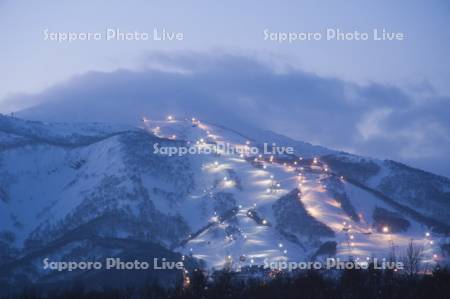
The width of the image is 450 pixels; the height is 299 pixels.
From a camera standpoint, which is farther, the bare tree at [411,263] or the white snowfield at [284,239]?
the white snowfield at [284,239]

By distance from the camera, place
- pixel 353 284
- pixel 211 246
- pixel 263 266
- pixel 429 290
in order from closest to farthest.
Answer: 1. pixel 429 290
2. pixel 353 284
3. pixel 263 266
4. pixel 211 246

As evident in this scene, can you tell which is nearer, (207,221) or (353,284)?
(353,284)

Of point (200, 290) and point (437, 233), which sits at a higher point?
point (437, 233)

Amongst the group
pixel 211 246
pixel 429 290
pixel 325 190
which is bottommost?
pixel 429 290

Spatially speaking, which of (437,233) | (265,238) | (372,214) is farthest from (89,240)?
(437,233)

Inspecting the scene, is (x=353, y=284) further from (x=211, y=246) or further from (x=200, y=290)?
(x=211, y=246)

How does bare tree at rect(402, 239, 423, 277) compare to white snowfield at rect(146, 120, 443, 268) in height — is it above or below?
below

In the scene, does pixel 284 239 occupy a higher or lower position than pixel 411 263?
higher

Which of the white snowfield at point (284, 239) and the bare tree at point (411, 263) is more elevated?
the white snowfield at point (284, 239)

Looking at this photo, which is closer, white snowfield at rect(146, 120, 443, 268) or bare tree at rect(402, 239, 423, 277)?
bare tree at rect(402, 239, 423, 277)

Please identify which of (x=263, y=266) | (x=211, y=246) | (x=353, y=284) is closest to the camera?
(x=353, y=284)

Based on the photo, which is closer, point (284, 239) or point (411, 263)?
point (411, 263)
